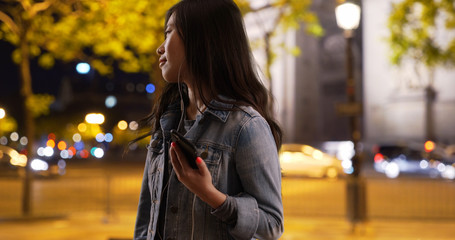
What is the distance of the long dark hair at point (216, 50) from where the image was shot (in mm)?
1953

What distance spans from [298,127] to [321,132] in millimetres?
10585

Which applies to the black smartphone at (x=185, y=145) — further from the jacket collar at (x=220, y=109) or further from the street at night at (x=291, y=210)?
the street at night at (x=291, y=210)

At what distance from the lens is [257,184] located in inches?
71.2

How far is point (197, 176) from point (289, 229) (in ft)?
30.7

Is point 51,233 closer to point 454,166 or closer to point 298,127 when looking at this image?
point 454,166

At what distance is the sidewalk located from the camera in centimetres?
991

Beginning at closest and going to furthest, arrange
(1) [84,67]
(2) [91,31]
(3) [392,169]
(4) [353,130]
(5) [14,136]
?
(4) [353,130] → (2) [91,31] → (1) [84,67] → (3) [392,169] → (5) [14,136]

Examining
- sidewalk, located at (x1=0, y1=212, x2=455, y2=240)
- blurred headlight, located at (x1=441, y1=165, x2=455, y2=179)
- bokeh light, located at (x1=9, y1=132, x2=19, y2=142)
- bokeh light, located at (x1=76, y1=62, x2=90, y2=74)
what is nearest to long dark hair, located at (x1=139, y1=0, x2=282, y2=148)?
sidewalk, located at (x1=0, y1=212, x2=455, y2=240)

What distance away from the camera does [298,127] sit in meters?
41.8

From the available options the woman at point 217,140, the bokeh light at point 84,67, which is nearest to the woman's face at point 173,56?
the woman at point 217,140

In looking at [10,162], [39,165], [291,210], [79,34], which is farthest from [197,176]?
[39,165]

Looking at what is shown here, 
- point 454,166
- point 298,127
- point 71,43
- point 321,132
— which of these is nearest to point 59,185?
point 71,43

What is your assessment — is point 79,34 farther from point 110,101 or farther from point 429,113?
point 110,101

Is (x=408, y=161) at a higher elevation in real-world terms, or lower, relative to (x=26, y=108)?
lower
